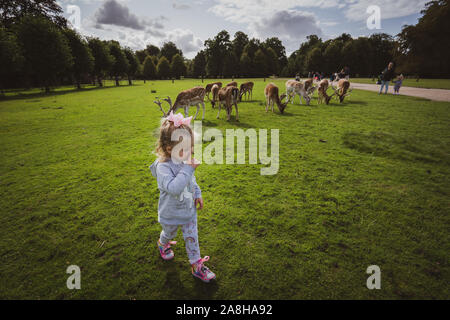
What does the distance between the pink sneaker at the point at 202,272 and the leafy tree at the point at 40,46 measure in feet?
131

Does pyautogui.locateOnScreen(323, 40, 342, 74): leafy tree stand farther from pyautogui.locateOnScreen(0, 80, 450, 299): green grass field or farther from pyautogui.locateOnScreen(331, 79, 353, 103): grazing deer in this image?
pyautogui.locateOnScreen(0, 80, 450, 299): green grass field

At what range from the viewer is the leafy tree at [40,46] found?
28266 millimetres

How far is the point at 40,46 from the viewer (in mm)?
28781

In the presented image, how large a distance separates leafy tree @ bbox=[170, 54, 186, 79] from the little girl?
290 ft

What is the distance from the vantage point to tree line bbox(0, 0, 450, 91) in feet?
94.3

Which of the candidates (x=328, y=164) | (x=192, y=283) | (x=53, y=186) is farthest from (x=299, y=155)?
(x=53, y=186)

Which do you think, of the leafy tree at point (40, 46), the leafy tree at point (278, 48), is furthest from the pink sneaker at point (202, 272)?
the leafy tree at point (278, 48)

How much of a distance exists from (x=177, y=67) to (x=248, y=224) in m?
89.3

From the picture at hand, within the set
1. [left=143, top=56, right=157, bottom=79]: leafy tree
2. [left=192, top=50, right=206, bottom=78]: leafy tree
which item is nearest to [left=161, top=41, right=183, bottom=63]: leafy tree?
[left=192, top=50, right=206, bottom=78]: leafy tree

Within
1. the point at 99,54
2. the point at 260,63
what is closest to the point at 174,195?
the point at 99,54

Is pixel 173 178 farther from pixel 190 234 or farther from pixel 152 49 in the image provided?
pixel 152 49

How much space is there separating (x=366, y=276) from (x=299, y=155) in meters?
4.45

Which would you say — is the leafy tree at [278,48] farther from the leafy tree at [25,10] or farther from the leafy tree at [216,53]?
the leafy tree at [25,10]

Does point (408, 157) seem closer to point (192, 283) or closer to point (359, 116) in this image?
point (359, 116)
